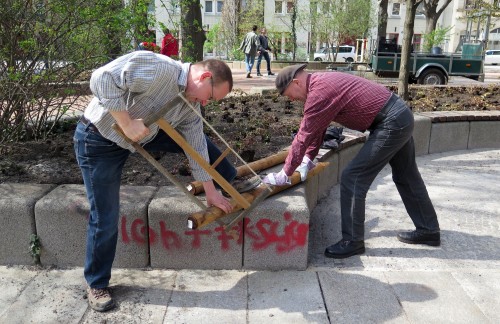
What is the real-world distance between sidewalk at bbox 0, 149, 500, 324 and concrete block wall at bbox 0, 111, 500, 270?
3.6 inches

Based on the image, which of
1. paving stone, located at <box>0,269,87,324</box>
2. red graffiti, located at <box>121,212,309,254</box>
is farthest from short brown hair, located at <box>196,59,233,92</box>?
paving stone, located at <box>0,269,87,324</box>

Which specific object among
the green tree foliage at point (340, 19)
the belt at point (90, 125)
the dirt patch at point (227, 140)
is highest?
the green tree foliage at point (340, 19)

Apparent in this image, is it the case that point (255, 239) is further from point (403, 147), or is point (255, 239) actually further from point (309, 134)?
point (403, 147)

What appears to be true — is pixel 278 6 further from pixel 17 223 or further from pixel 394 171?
pixel 17 223

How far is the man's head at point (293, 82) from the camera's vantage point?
10.5ft

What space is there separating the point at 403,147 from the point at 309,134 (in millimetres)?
864

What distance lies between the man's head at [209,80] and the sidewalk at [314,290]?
1.28 m

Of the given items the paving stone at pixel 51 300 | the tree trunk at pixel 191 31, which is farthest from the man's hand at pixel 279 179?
the tree trunk at pixel 191 31

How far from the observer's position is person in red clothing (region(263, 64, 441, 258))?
3.19 metres

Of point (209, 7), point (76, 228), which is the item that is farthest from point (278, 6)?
point (76, 228)

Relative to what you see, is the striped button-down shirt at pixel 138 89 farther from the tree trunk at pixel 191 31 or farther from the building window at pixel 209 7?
the building window at pixel 209 7

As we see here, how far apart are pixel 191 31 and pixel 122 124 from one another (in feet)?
13.2

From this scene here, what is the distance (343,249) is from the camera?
11.6 feet

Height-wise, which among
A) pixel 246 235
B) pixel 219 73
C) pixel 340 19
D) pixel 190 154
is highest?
pixel 340 19
